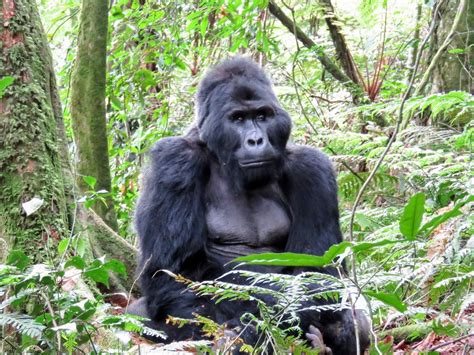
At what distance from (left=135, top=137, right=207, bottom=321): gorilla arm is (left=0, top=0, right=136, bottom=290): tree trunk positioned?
54 centimetres

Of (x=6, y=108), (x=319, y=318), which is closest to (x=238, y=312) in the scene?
(x=319, y=318)

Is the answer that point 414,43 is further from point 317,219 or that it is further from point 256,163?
point 256,163

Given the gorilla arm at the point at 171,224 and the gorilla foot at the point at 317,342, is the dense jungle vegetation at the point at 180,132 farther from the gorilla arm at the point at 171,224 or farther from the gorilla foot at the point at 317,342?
the gorilla arm at the point at 171,224

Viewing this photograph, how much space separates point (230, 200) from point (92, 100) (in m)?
1.55

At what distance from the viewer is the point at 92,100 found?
4.98 meters

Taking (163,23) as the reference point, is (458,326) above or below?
below

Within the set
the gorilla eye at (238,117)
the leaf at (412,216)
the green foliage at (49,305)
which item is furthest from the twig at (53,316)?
the gorilla eye at (238,117)

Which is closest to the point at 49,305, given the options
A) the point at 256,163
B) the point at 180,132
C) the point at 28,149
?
the point at 28,149

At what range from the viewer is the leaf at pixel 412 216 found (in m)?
1.52

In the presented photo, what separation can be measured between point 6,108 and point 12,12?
455mm

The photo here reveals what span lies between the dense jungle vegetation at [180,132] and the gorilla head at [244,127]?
563 mm

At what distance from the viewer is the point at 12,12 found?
3.07 m

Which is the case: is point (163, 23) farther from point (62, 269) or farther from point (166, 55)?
point (62, 269)

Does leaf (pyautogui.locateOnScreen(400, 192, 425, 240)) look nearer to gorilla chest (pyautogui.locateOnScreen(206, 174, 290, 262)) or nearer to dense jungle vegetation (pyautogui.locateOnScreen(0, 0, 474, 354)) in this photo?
dense jungle vegetation (pyautogui.locateOnScreen(0, 0, 474, 354))
